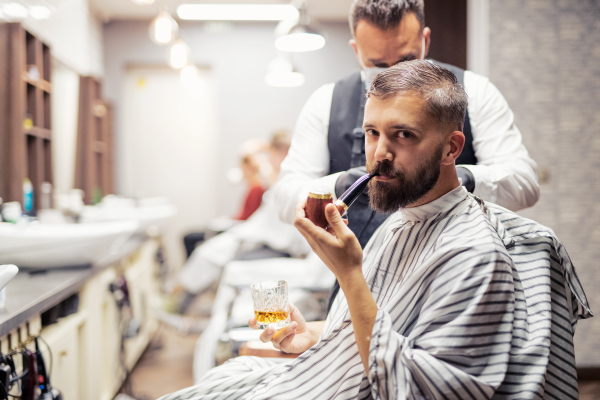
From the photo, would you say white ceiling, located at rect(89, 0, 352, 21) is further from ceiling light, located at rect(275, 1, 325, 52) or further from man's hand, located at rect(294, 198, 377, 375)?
man's hand, located at rect(294, 198, 377, 375)

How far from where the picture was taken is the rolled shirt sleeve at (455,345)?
0.75 meters

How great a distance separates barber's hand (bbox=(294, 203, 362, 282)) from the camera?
830 mm

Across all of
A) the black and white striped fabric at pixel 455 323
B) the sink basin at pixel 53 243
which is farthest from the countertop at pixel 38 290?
the black and white striped fabric at pixel 455 323

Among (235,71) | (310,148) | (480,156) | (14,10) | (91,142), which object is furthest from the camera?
(235,71)

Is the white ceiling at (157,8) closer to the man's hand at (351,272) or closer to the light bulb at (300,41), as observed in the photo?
the light bulb at (300,41)

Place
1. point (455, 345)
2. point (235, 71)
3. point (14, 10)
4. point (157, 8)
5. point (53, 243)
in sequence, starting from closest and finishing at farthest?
point (455, 345) < point (53, 243) < point (14, 10) < point (157, 8) < point (235, 71)

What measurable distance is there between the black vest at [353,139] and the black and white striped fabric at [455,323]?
28 centimetres

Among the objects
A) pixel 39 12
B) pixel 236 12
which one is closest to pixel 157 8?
pixel 236 12

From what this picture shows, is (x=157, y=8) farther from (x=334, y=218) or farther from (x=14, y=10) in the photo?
(x=334, y=218)

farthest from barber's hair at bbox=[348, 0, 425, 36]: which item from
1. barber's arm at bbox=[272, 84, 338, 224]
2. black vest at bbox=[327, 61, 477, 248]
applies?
barber's arm at bbox=[272, 84, 338, 224]

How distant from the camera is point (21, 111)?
100 inches

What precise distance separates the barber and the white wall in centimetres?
414

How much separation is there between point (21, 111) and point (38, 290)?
1403mm

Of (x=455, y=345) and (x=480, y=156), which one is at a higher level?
(x=480, y=156)
